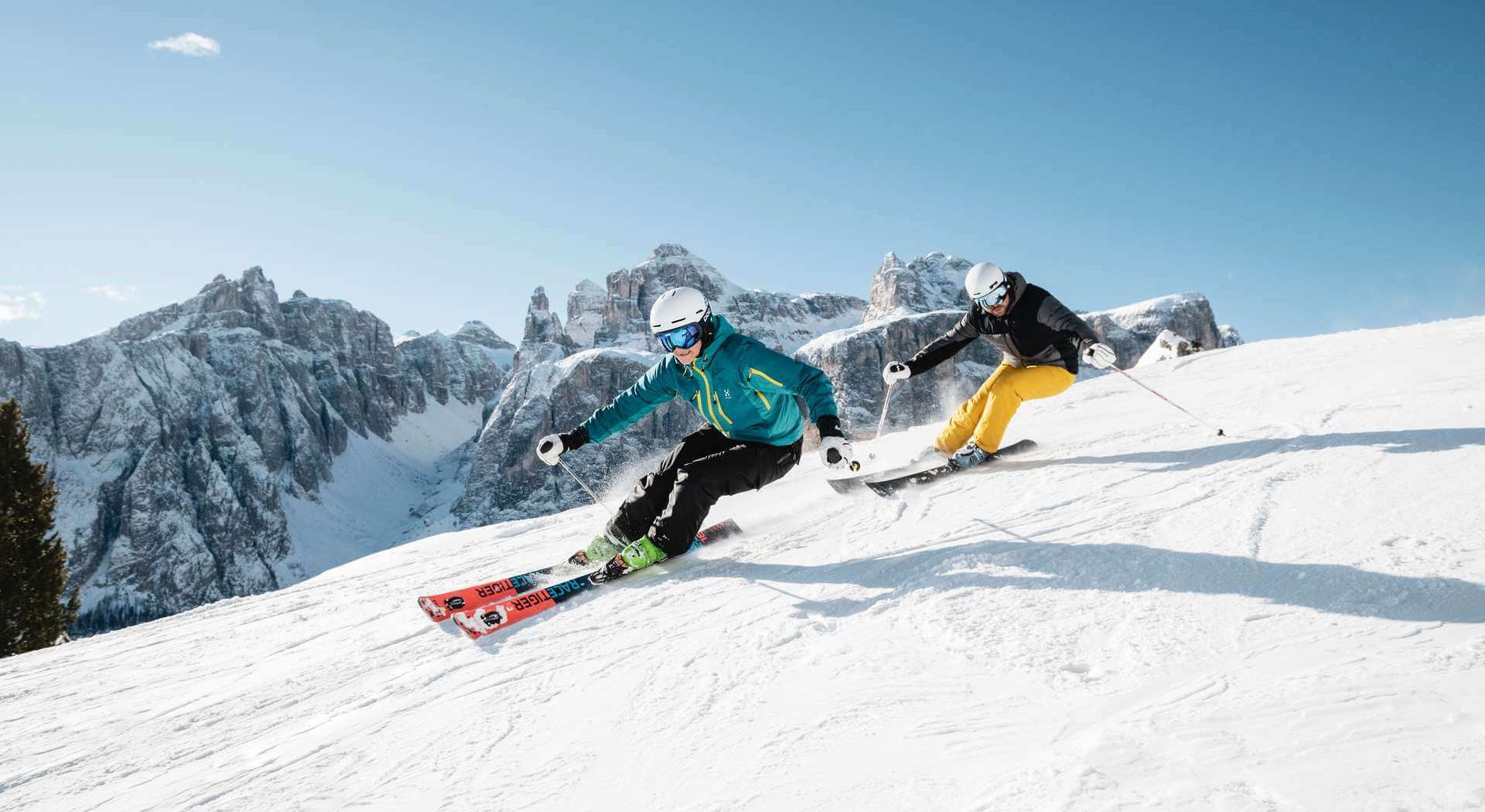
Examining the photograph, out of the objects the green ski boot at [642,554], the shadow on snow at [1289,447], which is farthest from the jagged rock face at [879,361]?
the green ski boot at [642,554]

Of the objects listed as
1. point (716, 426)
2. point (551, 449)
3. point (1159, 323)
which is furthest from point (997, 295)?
point (1159, 323)

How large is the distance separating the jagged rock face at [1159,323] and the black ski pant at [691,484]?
16186 centimetres

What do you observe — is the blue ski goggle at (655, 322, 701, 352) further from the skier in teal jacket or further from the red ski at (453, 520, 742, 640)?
the red ski at (453, 520, 742, 640)

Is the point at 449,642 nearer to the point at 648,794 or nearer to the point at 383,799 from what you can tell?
the point at 383,799

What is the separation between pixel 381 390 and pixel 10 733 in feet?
691

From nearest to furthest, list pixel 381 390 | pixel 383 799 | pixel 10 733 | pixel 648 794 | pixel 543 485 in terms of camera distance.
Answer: pixel 648 794
pixel 383 799
pixel 10 733
pixel 543 485
pixel 381 390

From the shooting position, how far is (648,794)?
2432 mm

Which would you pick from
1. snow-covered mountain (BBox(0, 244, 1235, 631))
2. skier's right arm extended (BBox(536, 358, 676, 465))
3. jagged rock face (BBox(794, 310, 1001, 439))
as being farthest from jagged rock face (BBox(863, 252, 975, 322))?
skier's right arm extended (BBox(536, 358, 676, 465))

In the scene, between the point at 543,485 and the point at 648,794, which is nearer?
the point at 648,794

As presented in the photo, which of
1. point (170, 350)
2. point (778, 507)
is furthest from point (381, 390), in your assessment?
point (778, 507)

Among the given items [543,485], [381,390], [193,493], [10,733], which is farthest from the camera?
[381,390]

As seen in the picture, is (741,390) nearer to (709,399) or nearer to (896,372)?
(709,399)

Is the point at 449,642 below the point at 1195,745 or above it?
below

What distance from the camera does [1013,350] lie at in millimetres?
7238
